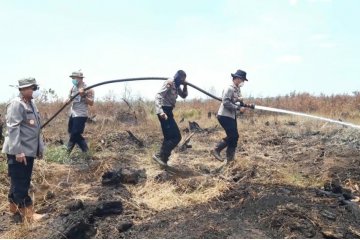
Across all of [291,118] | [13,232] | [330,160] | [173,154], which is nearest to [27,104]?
[13,232]

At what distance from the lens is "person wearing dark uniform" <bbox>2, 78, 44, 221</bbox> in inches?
208

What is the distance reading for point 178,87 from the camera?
26.7 feet

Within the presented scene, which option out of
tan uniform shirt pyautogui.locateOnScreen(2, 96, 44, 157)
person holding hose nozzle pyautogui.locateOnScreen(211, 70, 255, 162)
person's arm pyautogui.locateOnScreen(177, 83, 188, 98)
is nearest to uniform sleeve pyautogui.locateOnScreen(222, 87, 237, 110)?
person holding hose nozzle pyautogui.locateOnScreen(211, 70, 255, 162)

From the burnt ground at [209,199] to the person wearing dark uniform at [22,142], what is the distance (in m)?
0.31

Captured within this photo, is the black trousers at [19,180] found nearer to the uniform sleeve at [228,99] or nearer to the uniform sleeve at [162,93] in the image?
the uniform sleeve at [162,93]

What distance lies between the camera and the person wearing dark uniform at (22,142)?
5.29m

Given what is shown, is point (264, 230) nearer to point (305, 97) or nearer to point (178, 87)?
point (178, 87)

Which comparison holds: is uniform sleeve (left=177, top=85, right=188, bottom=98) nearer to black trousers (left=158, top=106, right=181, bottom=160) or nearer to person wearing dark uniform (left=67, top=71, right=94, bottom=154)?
black trousers (left=158, top=106, right=181, bottom=160)

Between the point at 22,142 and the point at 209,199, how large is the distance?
8.07 ft

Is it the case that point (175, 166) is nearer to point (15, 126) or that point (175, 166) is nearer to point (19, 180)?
point (19, 180)

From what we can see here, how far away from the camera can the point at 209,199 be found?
19.0 feet

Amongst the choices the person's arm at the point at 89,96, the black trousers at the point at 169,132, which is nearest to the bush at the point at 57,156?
the person's arm at the point at 89,96

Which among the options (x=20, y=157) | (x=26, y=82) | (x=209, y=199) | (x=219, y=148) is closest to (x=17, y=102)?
(x=26, y=82)

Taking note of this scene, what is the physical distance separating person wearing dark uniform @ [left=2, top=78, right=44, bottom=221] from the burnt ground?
1.02 ft
